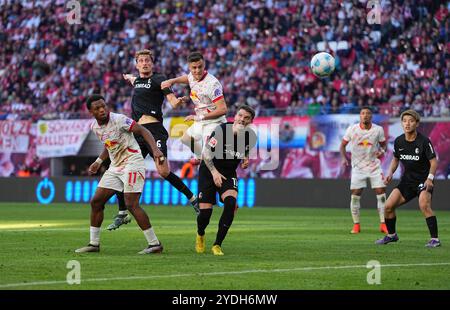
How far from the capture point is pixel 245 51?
37000mm

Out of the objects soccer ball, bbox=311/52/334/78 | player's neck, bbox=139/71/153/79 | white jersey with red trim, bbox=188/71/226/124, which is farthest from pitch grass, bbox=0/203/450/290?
soccer ball, bbox=311/52/334/78

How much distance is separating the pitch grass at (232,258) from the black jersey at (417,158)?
1047mm

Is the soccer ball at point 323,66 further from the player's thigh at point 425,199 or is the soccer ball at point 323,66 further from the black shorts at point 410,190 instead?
the player's thigh at point 425,199

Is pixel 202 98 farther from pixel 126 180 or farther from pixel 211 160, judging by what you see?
pixel 126 180

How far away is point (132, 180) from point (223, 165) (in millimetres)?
1276

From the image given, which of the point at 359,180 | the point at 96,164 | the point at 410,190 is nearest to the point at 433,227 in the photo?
the point at 410,190

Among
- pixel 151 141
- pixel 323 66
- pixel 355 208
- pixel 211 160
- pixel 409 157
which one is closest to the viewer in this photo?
pixel 151 141

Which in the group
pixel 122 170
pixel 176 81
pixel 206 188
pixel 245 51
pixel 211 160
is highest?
pixel 245 51

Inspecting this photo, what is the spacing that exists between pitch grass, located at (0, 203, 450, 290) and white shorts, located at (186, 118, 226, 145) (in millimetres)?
1682

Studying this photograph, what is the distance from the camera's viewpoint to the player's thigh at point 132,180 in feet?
44.9

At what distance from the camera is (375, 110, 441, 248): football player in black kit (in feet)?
51.6

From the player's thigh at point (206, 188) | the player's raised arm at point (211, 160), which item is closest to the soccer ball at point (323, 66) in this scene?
the player's thigh at point (206, 188)
